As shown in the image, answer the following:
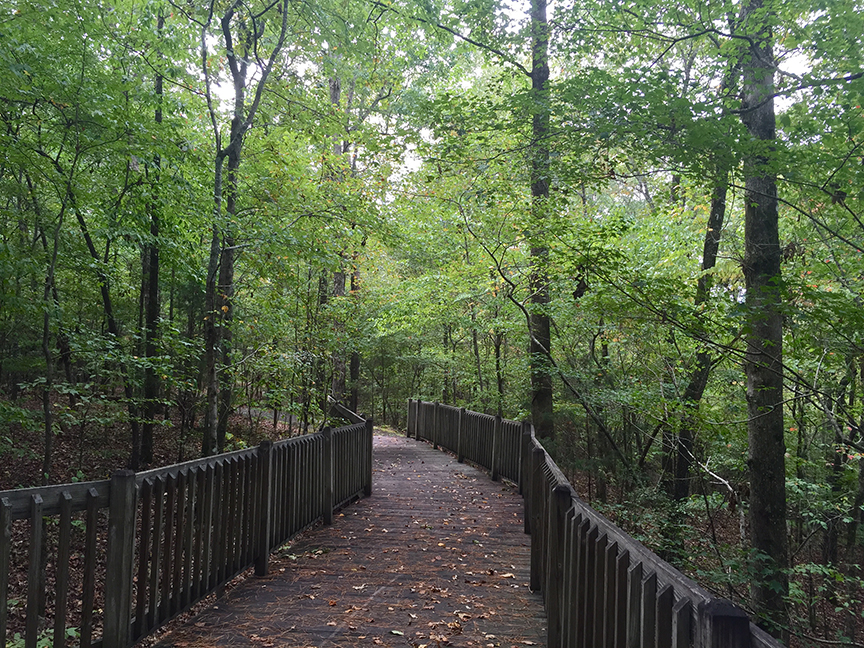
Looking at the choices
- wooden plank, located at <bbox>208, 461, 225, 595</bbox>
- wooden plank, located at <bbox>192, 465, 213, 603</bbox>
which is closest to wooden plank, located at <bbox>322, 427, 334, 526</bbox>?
wooden plank, located at <bbox>208, 461, 225, 595</bbox>

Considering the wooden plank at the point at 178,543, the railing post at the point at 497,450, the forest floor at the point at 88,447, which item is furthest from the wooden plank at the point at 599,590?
the railing post at the point at 497,450

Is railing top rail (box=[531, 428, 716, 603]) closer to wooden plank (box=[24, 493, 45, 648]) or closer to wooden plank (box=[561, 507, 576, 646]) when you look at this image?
wooden plank (box=[561, 507, 576, 646])

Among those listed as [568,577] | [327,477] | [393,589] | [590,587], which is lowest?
[393,589]

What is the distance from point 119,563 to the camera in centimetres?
301

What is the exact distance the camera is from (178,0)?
27.7ft

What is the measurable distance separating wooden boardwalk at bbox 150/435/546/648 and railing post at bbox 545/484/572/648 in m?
0.49

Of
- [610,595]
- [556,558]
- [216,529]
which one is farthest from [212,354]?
[610,595]

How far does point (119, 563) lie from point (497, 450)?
7.84 meters

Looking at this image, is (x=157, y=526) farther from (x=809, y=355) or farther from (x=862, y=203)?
(x=809, y=355)

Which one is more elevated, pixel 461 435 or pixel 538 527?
pixel 538 527

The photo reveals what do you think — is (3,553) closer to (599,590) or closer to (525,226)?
(599,590)

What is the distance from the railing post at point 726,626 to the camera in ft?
4.53

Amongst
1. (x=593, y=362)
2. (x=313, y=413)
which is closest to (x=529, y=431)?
(x=593, y=362)

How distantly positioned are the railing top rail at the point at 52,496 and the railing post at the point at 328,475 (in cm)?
382
